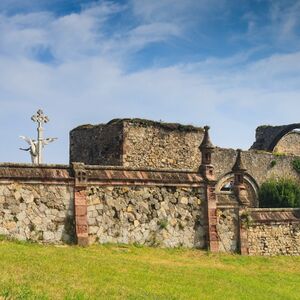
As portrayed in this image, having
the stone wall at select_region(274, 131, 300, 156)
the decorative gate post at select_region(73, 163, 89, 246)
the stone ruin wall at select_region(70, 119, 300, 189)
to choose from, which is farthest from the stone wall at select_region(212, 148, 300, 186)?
the decorative gate post at select_region(73, 163, 89, 246)

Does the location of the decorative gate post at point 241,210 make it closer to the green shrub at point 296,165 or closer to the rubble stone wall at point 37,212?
the rubble stone wall at point 37,212

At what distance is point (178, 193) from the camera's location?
20328 millimetres

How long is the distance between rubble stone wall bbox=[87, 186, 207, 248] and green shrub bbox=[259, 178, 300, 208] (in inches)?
574

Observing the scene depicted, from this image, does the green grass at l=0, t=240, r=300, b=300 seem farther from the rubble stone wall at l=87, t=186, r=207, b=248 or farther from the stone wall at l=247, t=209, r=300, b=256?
the stone wall at l=247, t=209, r=300, b=256

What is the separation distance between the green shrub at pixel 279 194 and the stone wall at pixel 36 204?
1885cm

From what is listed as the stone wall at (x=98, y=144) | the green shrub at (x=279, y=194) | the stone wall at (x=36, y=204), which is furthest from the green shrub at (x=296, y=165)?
the stone wall at (x=36, y=204)

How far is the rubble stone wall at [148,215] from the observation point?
1864 centimetres

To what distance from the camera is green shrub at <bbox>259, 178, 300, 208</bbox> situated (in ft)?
112

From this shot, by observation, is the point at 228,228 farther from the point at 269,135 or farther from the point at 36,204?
the point at 269,135

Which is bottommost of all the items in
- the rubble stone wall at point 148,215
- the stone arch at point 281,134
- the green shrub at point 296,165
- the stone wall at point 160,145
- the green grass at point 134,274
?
the green grass at point 134,274

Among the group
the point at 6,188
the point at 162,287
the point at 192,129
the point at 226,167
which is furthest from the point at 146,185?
the point at 226,167

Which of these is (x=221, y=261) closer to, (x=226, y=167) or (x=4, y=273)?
(x=4, y=273)

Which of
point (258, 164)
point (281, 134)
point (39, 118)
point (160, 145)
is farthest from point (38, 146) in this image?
point (281, 134)

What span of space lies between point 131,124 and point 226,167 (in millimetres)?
8235
